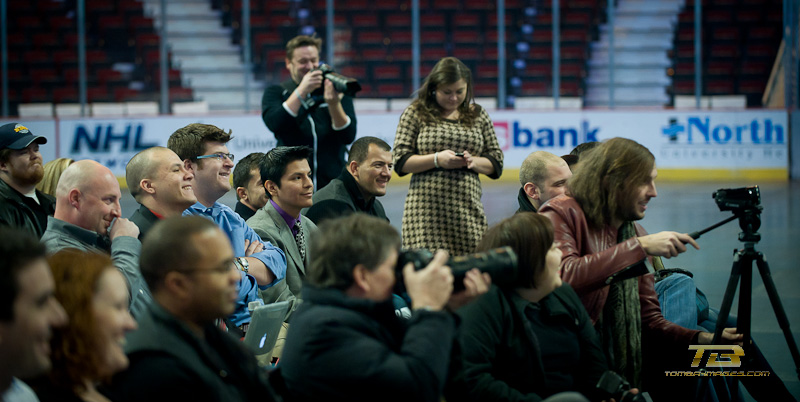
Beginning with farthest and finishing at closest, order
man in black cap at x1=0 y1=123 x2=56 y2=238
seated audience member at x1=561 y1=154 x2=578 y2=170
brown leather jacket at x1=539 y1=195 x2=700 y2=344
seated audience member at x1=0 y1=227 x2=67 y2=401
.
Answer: seated audience member at x1=561 y1=154 x2=578 y2=170, man in black cap at x1=0 y1=123 x2=56 y2=238, brown leather jacket at x1=539 y1=195 x2=700 y2=344, seated audience member at x1=0 y1=227 x2=67 y2=401

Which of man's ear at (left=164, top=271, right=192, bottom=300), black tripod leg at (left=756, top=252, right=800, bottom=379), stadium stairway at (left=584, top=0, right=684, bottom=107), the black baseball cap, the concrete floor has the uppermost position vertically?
stadium stairway at (left=584, top=0, right=684, bottom=107)

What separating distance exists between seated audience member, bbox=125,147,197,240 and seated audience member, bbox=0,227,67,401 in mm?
1593

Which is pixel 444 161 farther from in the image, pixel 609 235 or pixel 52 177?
pixel 52 177

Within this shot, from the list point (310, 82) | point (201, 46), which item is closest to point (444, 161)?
point (310, 82)

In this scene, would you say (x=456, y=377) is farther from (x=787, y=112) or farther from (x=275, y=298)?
(x=787, y=112)

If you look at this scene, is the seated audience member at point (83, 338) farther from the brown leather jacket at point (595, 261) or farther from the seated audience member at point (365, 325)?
the brown leather jacket at point (595, 261)

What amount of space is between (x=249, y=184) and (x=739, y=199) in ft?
8.61

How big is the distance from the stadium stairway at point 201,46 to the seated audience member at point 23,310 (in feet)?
44.8

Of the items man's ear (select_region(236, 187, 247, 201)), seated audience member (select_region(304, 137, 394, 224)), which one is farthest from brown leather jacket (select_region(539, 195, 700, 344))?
man's ear (select_region(236, 187, 247, 201))

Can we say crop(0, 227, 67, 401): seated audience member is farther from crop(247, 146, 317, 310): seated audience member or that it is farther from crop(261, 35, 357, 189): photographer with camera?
crop(261, 35, 357, 189): photographer with camera

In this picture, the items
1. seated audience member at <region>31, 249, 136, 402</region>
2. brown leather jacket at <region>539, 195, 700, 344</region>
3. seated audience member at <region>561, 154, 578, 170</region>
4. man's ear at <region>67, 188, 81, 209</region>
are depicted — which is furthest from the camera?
seated audience member at <region>561, 154, 578, 170</region>

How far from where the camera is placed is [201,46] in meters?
16.2

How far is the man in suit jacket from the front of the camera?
3666 mm

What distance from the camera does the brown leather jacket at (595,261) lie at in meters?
2.75
